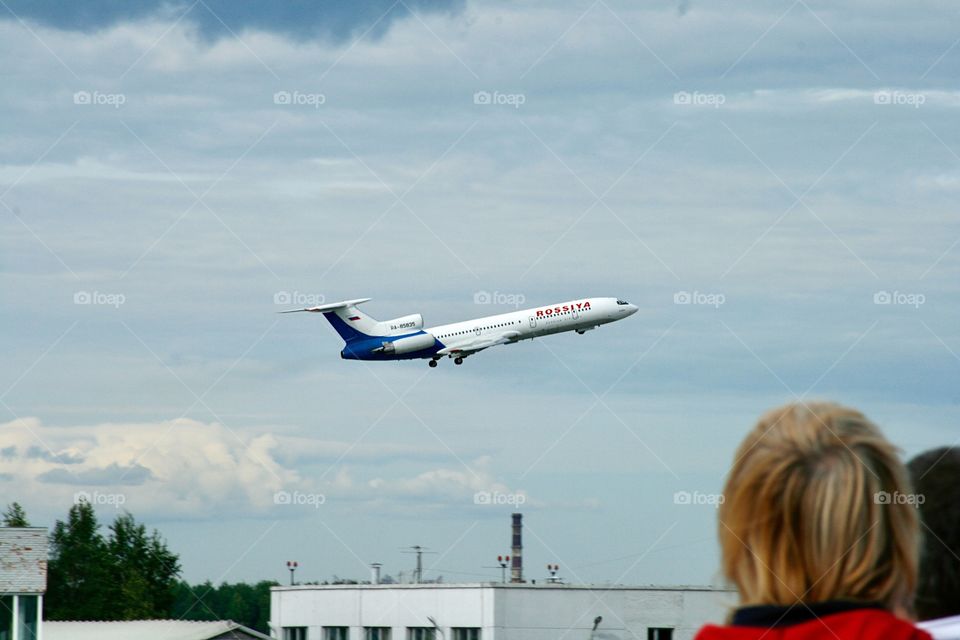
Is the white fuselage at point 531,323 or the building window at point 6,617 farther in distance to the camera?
the white fuselage at point 531,323

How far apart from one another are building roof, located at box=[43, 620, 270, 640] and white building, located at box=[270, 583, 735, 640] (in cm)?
902

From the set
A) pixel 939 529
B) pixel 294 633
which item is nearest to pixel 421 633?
pixel 294 633

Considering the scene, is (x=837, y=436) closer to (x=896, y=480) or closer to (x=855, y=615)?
(x=896, y=480)

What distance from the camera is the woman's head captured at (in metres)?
5.94

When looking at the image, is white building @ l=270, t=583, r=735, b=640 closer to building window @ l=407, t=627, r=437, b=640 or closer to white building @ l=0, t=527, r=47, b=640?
building window @ l=407, t=627, r=437, b=640

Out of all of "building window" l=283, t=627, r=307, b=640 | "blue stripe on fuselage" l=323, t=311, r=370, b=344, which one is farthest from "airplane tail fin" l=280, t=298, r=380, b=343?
"building window" l=283, t=627, r=307, b=640

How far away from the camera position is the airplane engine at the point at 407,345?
102562 mm

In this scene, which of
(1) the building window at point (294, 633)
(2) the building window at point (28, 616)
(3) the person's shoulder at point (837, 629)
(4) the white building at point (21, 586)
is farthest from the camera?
(1) the building window at point (294, 633)

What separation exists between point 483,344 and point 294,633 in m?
29.9

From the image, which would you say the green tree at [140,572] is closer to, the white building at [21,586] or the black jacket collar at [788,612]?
the white building at [21,586]

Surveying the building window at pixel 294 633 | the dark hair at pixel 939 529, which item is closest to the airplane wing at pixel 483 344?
the building window at pixel 294 633

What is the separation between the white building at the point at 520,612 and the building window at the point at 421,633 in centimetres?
5

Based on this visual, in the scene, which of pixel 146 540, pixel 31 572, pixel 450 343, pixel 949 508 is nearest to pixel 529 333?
pixel 450 343

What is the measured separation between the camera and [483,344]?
102812 millimetres
